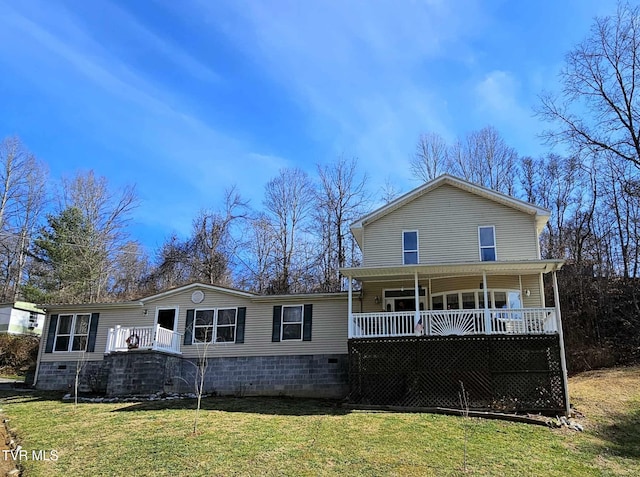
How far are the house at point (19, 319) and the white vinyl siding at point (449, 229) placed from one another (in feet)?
60.9

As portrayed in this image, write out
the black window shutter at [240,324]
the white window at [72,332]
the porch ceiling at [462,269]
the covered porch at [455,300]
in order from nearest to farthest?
the covered porch at [455,300], the porch ceiling at [462,269], the black window shutter at [240,324], the white window at [72,332]

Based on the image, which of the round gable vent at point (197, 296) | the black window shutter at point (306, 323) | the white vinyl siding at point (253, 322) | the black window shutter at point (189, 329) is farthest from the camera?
the round gable vent at point (197, 296)

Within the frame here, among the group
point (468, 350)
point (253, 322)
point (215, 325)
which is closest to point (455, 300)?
point (468, 350)

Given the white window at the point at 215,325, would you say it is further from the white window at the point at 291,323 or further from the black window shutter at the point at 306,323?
the black window shutter at the point at 306,323

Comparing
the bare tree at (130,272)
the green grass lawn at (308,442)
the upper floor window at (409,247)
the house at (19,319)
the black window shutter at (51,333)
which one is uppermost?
the bare tree at (130,272)

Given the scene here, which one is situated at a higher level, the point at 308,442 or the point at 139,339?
the point at 139,339

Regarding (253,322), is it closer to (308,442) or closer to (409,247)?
(409,247)

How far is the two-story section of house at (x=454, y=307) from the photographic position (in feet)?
45.8

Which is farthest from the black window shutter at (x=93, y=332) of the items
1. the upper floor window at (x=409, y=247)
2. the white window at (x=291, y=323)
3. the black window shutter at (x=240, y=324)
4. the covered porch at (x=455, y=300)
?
the upper floor window at (x=409, y=247)

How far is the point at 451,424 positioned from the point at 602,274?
17.5 meters

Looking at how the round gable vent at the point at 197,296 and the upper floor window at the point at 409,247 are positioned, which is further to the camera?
the round gable vent at the point at 197,296

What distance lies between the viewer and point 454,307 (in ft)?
55.5

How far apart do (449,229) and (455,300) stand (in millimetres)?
2502

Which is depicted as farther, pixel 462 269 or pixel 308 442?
pixel 462 269
